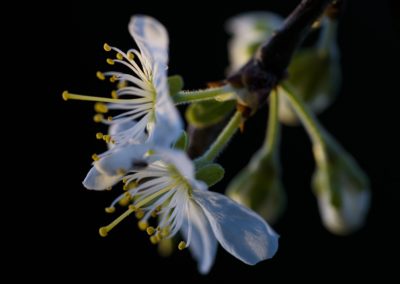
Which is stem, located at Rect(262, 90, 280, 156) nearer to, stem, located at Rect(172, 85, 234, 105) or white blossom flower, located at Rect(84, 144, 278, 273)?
stem, located at Rect(172, 85, 234, 105)

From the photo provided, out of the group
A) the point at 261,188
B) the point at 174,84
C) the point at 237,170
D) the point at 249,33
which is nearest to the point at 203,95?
the point at 174,84

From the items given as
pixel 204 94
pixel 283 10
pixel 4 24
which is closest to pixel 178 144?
pixel 204 94

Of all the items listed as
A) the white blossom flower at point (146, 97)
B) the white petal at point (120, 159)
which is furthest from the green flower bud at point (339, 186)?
the white petal at point (120, 159)

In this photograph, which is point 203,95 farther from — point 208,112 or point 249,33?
point 249,33

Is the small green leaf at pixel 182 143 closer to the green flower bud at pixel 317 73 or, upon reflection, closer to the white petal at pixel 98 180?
the white petal at pixel 98 180

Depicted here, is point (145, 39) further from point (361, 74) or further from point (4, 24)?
point (4, 24)

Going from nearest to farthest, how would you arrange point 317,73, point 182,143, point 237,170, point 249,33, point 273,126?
point 182,143, point 273,126, point 317,73, point 249,33, point 237,170
